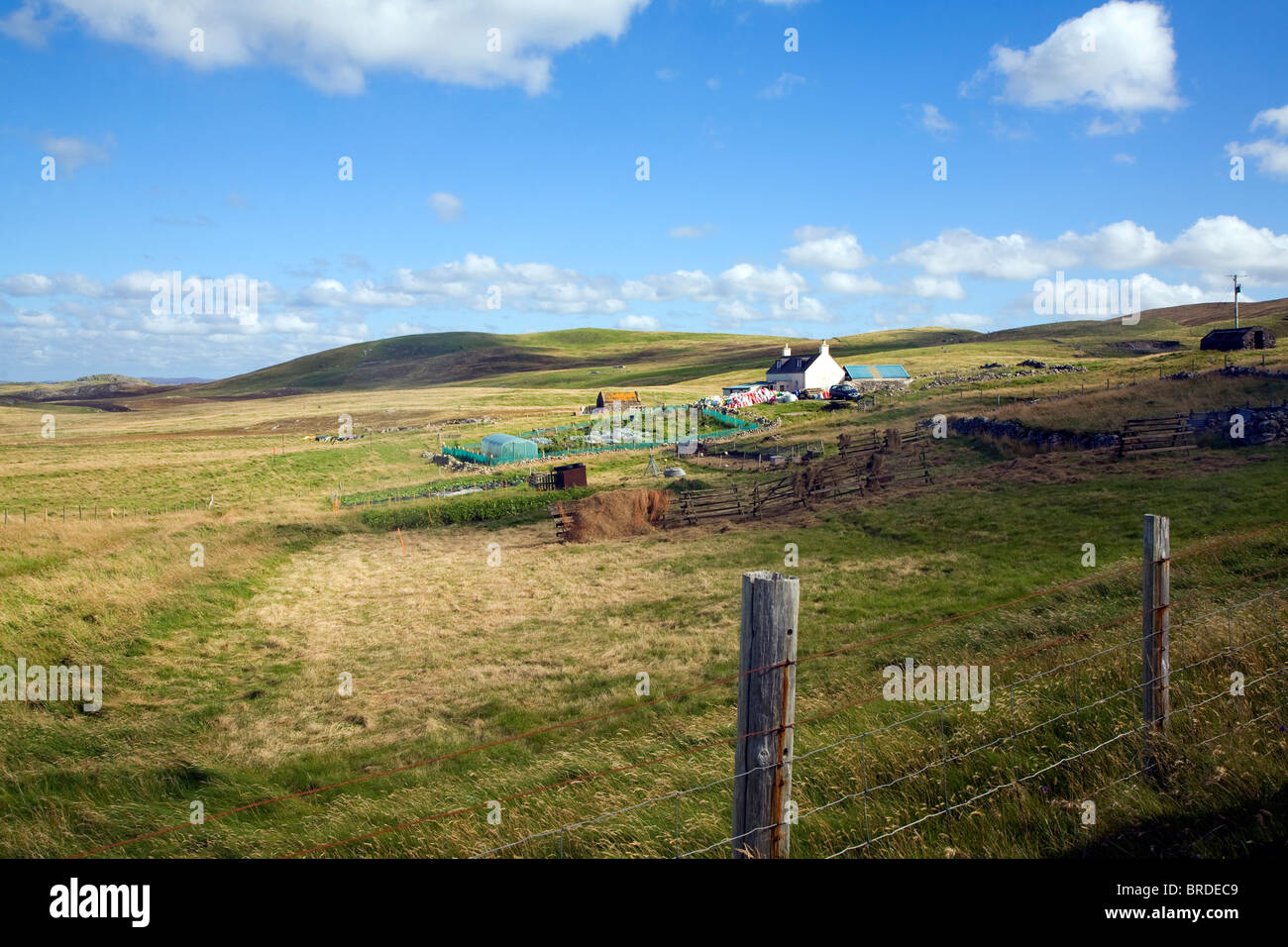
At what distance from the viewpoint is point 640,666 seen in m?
18.6

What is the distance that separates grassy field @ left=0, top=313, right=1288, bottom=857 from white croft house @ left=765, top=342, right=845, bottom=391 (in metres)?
49.7

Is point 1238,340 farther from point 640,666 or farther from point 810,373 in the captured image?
point 640,666

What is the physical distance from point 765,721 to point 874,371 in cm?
9885

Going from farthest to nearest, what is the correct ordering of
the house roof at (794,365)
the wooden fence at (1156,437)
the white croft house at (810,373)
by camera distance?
the house roof at (794,365)
the white croft house at (810,373)
the wooden fence at (1156,437)

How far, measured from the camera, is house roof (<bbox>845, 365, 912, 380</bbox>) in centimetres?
9750

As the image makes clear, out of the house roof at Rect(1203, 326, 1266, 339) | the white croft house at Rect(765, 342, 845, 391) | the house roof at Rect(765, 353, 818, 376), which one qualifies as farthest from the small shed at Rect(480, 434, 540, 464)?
the house roof at Rect(1203, 326, 1266, 339)

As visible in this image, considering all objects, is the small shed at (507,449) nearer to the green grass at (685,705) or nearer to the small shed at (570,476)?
the small shed at (570,476)

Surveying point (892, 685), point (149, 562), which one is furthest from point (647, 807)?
point (149, 562)

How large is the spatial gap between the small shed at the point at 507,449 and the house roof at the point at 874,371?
5222 centimetres

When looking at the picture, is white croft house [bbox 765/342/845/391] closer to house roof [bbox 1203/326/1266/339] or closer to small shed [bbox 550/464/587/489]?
house roof [bbox 1203/326/1266/339]

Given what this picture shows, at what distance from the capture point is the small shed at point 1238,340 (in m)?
73.6

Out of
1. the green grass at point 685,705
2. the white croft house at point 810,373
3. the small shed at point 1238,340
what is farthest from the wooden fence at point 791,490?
the white croft house at point 810,373

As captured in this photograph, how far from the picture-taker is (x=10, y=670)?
17125mm
